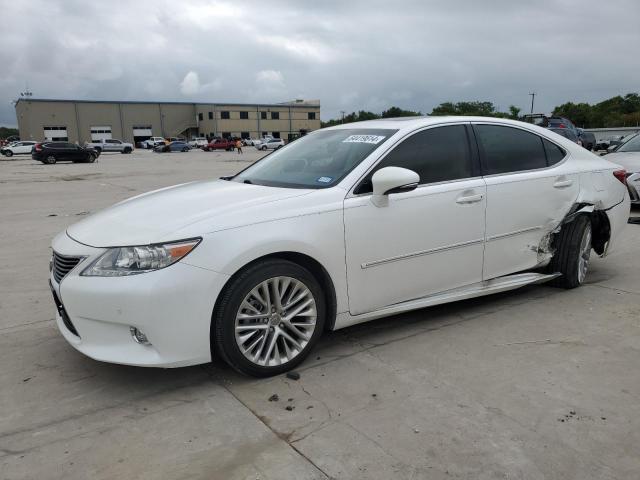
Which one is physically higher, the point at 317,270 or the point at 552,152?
the point at 552,152

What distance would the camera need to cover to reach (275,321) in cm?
336

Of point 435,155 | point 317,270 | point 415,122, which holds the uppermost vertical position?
point 415,122

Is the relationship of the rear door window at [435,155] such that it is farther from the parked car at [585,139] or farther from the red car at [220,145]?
the red car at [220,145]

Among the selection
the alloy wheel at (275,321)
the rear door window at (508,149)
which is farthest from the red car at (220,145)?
the alloy wheel at (275,321)

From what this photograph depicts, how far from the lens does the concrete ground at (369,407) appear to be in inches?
99.9

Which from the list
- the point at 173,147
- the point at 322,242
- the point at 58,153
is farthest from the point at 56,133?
the point at 322,242

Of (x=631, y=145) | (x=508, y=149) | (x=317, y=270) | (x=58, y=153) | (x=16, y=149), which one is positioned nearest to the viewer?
(x=317, y=270)

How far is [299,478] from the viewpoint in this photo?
7.99ft

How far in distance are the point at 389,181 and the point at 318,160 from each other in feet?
2.62

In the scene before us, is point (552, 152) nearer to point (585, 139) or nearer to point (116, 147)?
point (585, 139)

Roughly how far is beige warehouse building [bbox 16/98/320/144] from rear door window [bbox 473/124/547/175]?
290ft

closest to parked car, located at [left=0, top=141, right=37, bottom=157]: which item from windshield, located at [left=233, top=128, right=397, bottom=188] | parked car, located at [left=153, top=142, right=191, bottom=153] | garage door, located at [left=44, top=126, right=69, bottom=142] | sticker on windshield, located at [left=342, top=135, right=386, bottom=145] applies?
parked car, located at [left=153, top=142, right=191, bottom=153]

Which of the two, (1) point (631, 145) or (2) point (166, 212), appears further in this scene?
(1) point (631, 145)

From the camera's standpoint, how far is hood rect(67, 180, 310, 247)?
3.17 m
